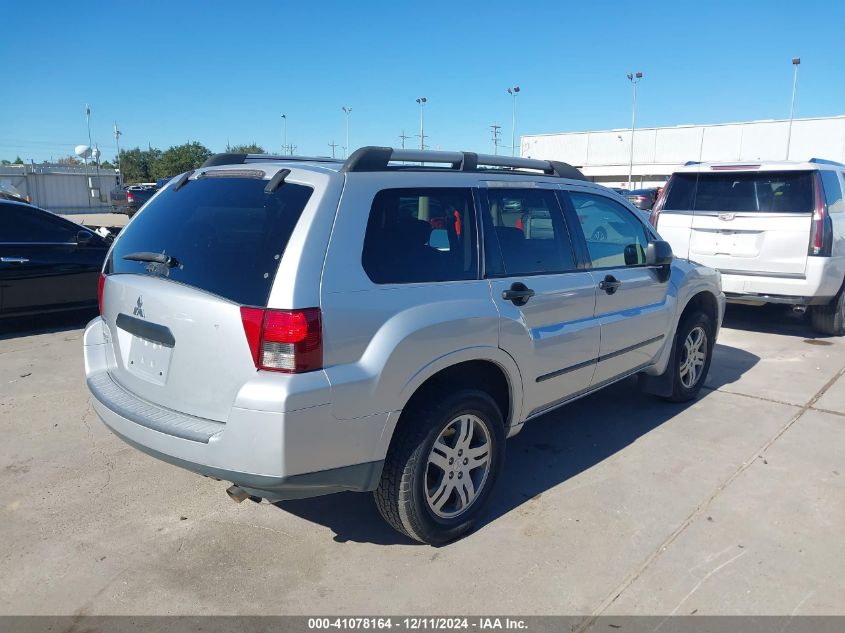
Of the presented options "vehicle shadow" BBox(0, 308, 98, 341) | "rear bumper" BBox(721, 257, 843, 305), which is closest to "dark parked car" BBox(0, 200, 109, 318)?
"vehicle shadow" BBox(0, 308, 98, 341)

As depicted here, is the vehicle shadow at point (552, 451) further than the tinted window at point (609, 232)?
No

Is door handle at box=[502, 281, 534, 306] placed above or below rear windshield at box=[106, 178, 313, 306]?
below

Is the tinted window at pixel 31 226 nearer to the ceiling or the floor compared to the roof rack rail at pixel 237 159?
nearer to the floor

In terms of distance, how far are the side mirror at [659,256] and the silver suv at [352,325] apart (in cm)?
71

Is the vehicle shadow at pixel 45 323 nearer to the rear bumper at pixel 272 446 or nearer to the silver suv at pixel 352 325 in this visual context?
the silver suv at pixel 352 325

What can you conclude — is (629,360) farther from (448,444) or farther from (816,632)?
(816,632)

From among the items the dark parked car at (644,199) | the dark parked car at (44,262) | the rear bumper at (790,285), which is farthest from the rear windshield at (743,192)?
the dark parked car at (644,199)

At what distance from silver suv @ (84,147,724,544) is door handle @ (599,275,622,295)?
13cm

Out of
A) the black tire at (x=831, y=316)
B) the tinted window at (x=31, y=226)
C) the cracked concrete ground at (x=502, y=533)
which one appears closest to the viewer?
the cracked concrete ground at (x=502, y=533)

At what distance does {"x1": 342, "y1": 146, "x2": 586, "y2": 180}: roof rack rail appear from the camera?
9.90 feet

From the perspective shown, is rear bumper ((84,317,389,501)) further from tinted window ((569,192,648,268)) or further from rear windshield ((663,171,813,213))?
rear windshield ((663,171,813,213))

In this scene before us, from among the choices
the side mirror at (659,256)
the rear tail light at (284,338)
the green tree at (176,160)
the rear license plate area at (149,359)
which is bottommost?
the rear license plate area at (149,359)

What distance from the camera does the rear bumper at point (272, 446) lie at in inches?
101

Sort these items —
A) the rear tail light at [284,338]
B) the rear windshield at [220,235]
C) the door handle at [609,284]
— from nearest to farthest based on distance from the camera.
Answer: the rear tail light at [284,338], the rear windshield at [220,235], the door handle at [609,284]
